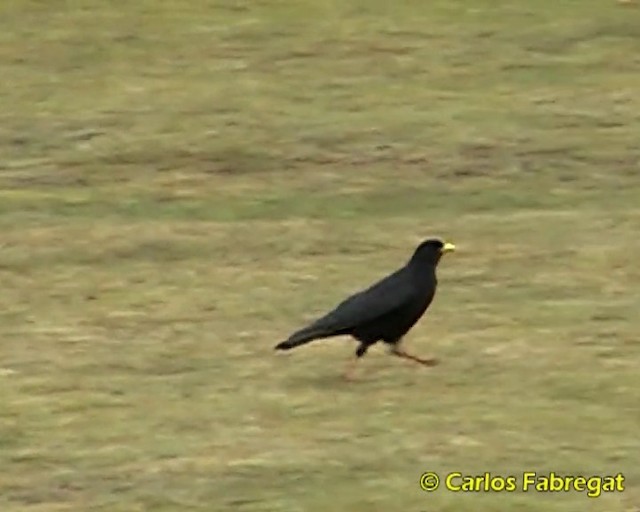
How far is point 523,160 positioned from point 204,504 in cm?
759

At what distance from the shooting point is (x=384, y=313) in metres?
9.31

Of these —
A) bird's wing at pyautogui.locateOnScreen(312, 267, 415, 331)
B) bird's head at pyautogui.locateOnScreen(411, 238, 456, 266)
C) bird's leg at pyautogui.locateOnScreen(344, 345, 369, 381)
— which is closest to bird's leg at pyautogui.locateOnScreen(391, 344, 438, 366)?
bird's leg at pyautogui.locateOnScreen(344, 345, 369, 381)

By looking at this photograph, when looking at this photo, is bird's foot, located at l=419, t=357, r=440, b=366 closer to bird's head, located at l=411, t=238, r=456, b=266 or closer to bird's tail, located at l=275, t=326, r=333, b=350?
bird's head, located at l=411, t=238, r=456, b=266

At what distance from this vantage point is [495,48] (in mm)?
17453

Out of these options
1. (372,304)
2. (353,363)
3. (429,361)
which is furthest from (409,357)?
(372,304)

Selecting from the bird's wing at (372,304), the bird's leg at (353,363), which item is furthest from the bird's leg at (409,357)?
the bird's wing at (372,304)

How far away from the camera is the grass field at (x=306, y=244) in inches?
318

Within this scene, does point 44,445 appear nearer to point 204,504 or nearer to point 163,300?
point 204,504

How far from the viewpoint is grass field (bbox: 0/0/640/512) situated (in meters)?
8.07

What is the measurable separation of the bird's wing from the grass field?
0.27 metres

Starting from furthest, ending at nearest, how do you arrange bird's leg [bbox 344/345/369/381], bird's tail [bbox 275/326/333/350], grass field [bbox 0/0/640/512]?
bird's leg [bbox 344/345/369/381], bird's tail [bbox 275/326/333/350], grass field [bbox 0/0/640/512]

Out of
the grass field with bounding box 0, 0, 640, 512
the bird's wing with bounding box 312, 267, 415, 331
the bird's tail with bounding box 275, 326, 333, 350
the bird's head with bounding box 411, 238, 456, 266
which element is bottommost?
the grass field with bounding box 0, 0, 640, 512

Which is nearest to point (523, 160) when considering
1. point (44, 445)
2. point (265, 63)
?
point (265, 63)

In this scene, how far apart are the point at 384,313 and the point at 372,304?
0.21ft
